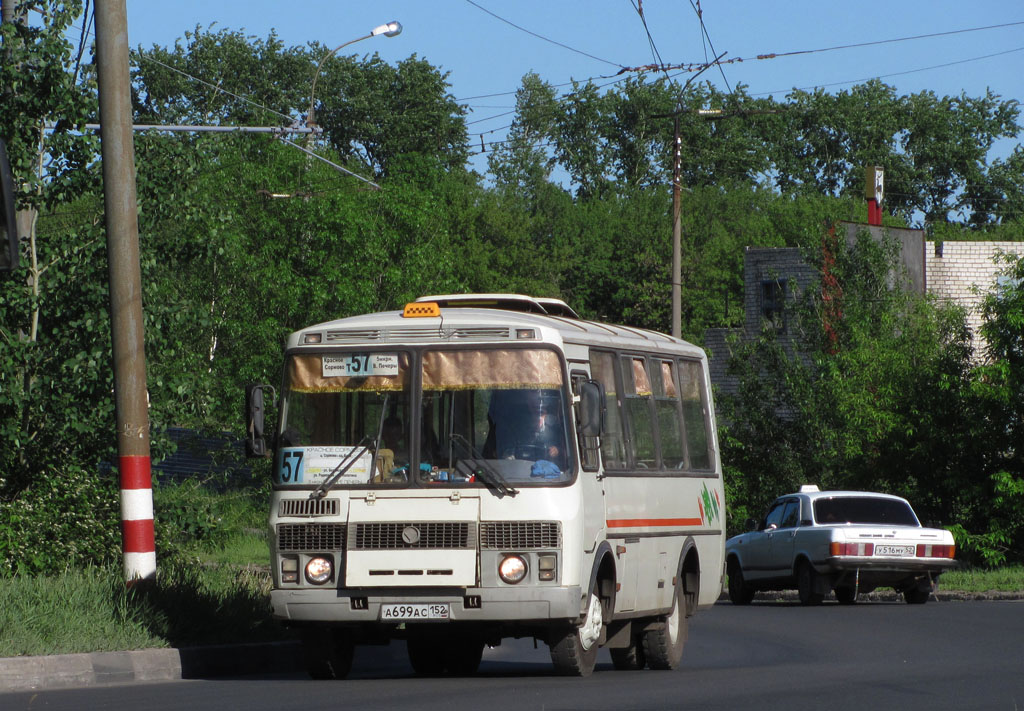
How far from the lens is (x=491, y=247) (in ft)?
246

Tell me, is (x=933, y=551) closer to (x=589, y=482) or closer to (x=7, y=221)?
(x=589, y=482)

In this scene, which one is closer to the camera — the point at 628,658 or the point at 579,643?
the point at 579,643

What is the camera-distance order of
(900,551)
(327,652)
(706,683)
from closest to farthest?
(706,683) < (327,652) < (900,551)

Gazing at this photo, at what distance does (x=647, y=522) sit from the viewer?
14453 millimetres

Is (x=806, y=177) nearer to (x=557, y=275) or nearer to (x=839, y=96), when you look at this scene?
(x=839, y=96)

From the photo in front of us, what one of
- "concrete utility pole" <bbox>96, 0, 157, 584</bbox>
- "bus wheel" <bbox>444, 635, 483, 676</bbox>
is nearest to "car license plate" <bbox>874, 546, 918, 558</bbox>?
"bus wheel" <bbox>444, 635, 483, 676</bbox>

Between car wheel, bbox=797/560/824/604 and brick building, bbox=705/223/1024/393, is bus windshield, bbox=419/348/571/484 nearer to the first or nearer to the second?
car wheel, bbox=797/560/824/604

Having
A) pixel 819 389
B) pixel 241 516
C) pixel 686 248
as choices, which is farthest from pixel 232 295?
pixel 686 248

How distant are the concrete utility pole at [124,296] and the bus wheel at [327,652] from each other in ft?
7.63

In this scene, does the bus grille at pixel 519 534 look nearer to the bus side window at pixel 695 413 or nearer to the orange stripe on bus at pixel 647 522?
the orange stripe on bus at pixel 647 522

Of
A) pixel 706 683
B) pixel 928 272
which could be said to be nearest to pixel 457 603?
pixel 706 683

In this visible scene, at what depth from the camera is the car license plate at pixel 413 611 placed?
488 inches

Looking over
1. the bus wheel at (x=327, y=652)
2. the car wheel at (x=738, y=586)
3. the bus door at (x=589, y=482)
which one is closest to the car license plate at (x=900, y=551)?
the car wheel at (x=738, y=586)

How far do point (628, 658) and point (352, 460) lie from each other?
3.94m
